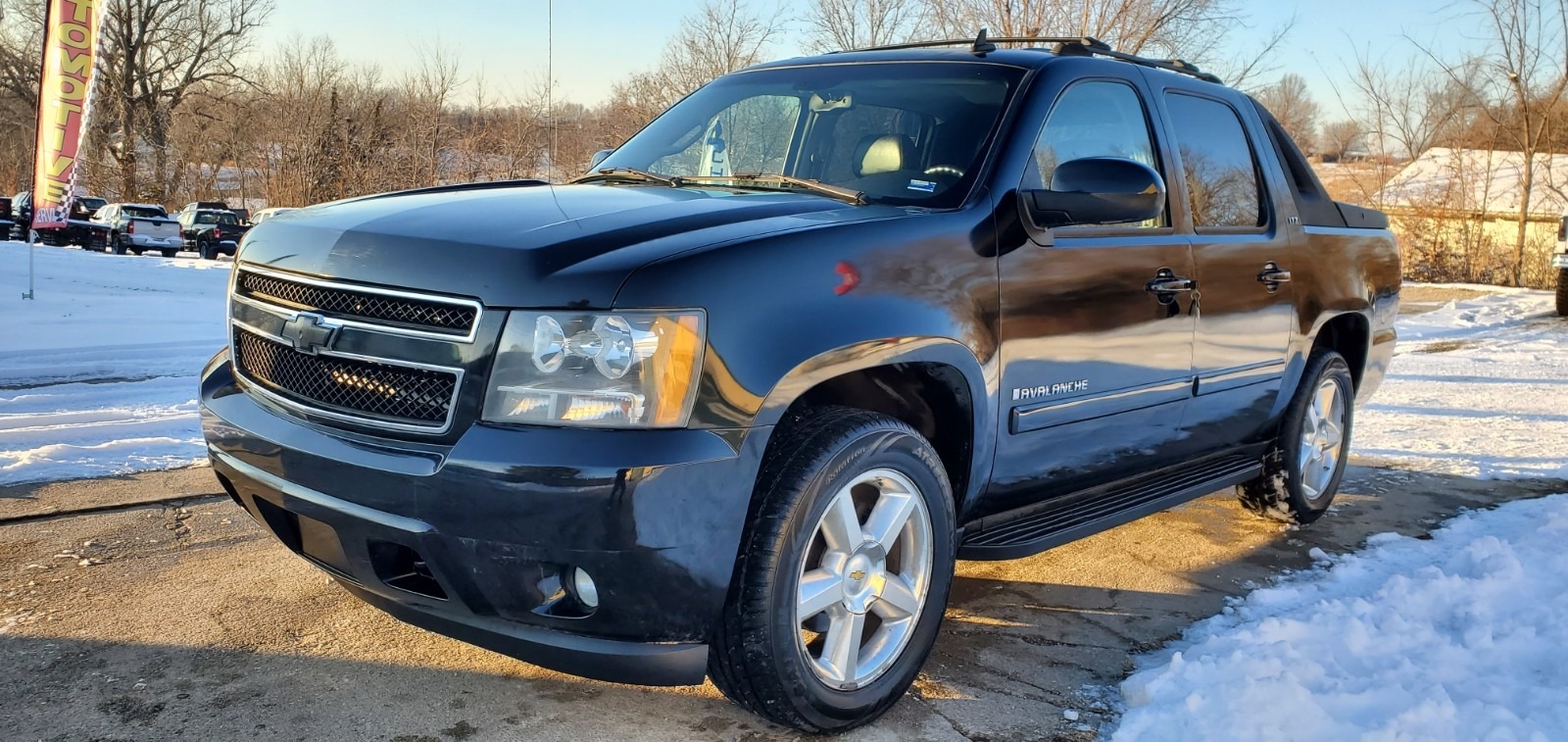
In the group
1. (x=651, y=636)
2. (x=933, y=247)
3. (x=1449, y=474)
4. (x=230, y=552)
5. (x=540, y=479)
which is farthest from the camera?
(x=1449, y=474)

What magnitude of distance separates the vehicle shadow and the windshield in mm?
1388

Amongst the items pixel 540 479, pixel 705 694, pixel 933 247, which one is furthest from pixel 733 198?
pixel 705 694

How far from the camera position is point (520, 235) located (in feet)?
8.70

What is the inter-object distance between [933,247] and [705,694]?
133 cm

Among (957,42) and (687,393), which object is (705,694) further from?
(957,42)

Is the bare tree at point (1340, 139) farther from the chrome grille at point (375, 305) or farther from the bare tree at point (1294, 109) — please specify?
the chrome grille at point (375, 305)

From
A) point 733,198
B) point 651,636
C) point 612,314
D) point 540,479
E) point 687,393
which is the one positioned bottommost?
point 651,636

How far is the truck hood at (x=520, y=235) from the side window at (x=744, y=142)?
54 cm

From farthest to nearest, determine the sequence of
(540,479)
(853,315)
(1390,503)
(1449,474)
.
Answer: (1449,474) < (1390,503) < (853,315) < (540,479)

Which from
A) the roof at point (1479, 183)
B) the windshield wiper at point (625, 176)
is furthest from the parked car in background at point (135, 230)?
the roof at point (1479, 183)

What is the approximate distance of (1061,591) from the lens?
416 centimetres

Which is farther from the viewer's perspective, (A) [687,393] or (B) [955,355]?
(B) [955,355]

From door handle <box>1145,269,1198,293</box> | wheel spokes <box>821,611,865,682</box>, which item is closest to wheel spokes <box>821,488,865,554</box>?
wheel spokes <box>821,611,865,682</box>

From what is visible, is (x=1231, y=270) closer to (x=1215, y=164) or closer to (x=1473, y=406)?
(x=1215, y=164)
